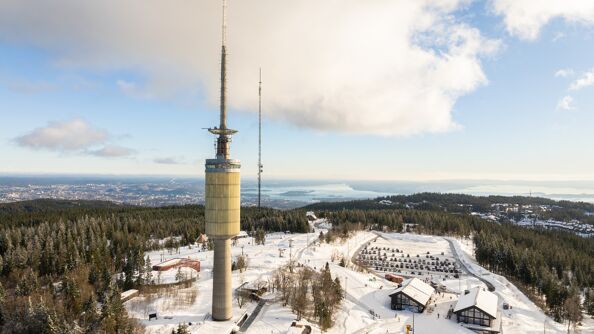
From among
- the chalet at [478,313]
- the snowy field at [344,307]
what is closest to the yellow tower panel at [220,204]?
the snowy field at [344,307]

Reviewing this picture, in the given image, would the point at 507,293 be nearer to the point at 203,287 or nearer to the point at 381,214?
the point at 203,287

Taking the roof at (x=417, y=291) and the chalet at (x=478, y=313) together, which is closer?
the chalet at (x=478, y=313)

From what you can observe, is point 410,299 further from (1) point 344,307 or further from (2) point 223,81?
(2) point 223,81

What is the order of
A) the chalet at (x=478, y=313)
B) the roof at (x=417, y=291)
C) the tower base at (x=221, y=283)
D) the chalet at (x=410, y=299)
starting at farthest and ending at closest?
the roof at (x=417, y=291), the chalet at (x=410, y=299), the chalet at (x=478, y=313), the tower base at (x=221, y=283)

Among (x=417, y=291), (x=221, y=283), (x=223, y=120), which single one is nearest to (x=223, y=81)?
(x=223, y=120)

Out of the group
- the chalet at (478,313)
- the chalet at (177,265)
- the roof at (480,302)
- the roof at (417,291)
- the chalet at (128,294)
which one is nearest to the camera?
the chalet at (128,294)

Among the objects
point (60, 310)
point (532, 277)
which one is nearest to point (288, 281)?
point (60, 310)

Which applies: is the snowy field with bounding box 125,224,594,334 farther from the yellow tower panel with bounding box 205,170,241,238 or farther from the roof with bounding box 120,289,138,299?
the yellow tower panel with bounding box 205,170,241,238

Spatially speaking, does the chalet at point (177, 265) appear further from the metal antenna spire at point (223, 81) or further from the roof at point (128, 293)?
the metal antenna spire at point (223, 81)
